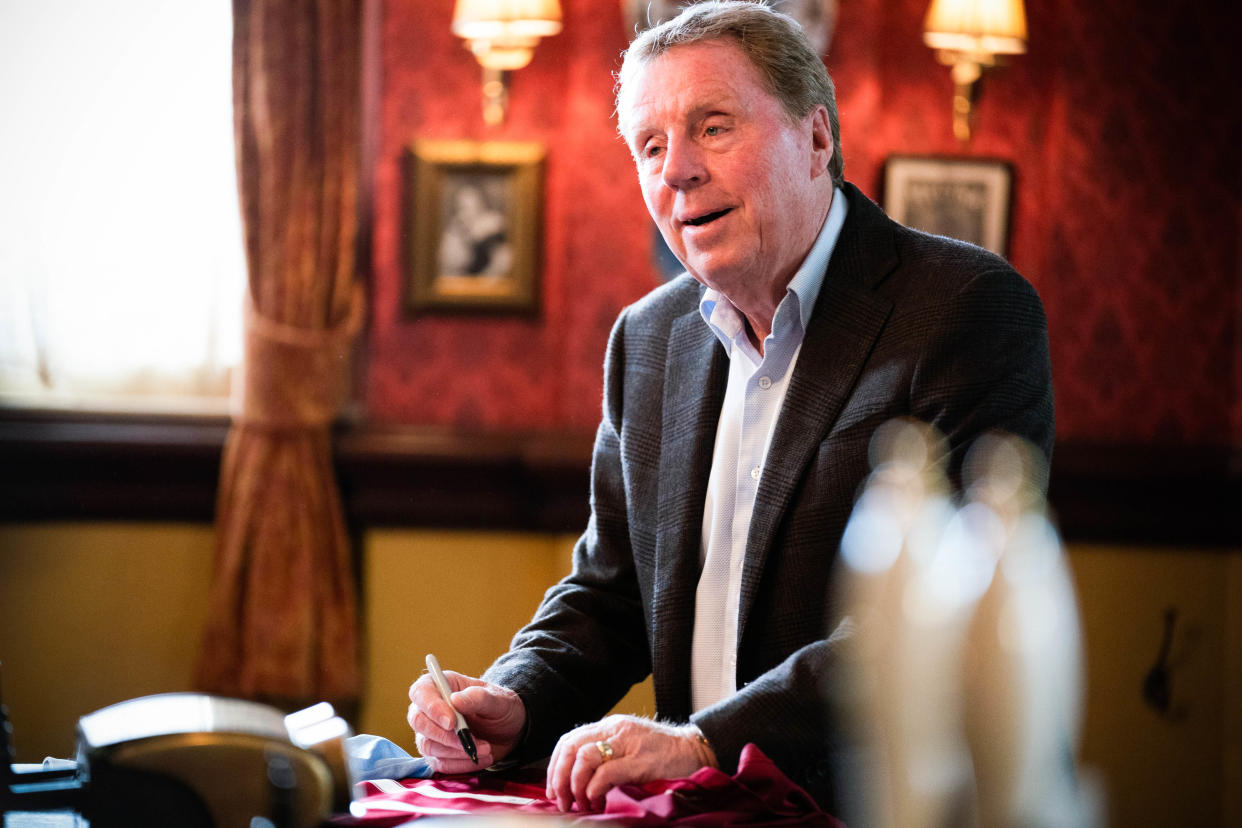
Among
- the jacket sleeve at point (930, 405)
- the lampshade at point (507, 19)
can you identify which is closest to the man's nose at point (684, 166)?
the jacket sleeve at point (930, 405)

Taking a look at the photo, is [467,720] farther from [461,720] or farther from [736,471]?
Result: [736,471]

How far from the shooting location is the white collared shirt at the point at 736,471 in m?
1.58

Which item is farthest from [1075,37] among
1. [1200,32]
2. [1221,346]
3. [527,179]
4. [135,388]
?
[135,388]

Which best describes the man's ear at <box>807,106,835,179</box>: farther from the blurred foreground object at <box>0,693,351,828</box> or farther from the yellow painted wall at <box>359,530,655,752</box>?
the yellow painted wall at <box>359,530,655,752</box>

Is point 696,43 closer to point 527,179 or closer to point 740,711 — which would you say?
point 740,711

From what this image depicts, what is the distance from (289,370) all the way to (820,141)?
2.27m

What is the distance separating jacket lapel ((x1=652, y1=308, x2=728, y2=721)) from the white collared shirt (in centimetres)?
1

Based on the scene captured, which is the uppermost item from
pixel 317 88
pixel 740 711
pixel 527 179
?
pixel 317 88

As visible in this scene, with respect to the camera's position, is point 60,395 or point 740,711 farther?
point 60,395

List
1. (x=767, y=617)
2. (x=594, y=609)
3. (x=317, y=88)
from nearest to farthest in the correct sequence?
(x=767, y=617)
(x=594, y=609)
(x=317, y=88)

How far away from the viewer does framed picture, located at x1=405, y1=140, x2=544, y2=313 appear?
3627mm

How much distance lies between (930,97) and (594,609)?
95.9 inches

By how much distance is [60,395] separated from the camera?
143 inches

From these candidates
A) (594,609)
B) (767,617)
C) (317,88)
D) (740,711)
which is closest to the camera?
(740,711)
